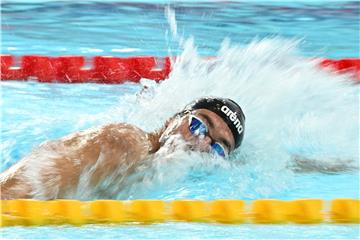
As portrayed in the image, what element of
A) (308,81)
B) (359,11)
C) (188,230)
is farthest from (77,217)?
(359,11)

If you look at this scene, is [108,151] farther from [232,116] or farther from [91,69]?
[91,69]

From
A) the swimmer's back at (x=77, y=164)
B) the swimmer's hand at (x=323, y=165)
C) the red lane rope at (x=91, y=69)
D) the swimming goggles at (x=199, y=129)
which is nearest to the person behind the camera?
the swimmer's back at (x=77, y=164)

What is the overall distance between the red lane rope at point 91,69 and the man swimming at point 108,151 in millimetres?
1946

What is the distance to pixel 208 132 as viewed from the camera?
2910 mm

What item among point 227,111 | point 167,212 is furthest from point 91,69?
point 167,212

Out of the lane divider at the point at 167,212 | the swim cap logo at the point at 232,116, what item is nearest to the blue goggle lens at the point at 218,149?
the swim cap logo at the point at 232,116

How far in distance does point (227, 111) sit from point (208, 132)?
12 centimetres

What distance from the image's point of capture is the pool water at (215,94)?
2.94 metres

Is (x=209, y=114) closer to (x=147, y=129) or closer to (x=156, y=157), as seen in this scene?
(x=156, y=157)

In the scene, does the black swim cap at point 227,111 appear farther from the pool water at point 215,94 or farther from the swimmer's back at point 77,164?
the swimmer's back at point 77,164

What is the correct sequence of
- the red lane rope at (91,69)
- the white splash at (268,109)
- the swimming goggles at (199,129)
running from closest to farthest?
the swimming goggles at (199,129) < the white splash at (268,109) < the red lane rope at (91,69)

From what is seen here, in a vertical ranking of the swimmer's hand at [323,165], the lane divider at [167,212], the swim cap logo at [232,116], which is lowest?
the lane divider at [167,212]

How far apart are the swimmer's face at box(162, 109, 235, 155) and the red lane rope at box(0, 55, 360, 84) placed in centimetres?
198

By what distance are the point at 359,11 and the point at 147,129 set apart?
302cm
